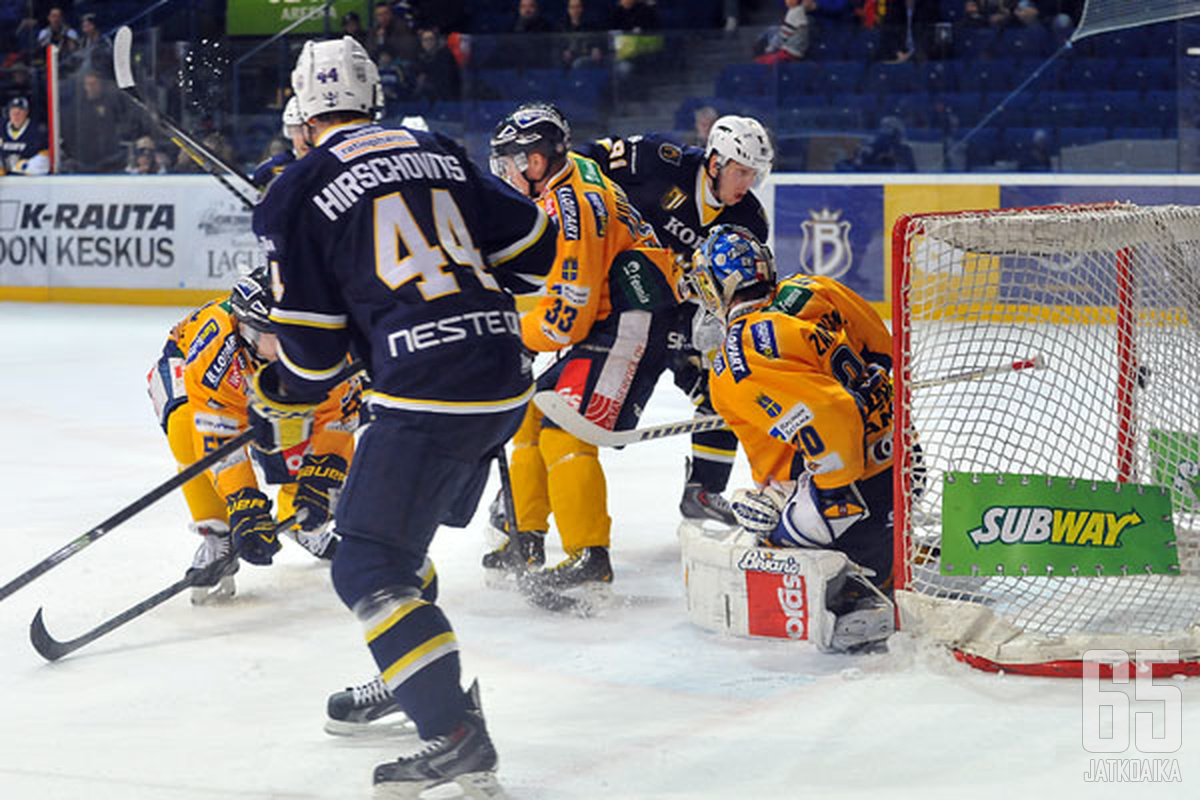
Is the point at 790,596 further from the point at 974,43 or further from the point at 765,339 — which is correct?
the point at 974,43

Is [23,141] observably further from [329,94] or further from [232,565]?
[329,94]

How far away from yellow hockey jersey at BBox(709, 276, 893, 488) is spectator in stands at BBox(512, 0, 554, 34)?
8.06 m

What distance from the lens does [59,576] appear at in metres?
4.25

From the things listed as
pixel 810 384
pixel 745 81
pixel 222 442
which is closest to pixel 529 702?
pixel 810 384

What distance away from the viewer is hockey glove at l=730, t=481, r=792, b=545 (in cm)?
362

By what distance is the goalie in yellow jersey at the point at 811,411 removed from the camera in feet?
11.3

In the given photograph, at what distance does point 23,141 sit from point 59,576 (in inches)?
309

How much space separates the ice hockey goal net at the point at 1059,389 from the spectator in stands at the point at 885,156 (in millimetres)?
5291

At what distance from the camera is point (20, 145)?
11.4 m

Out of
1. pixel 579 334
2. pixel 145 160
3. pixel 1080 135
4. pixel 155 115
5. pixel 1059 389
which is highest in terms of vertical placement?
pixel 155 115

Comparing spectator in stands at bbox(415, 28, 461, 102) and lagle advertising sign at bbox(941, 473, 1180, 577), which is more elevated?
spectator in stands at bbox(415, 28, 461, 102)

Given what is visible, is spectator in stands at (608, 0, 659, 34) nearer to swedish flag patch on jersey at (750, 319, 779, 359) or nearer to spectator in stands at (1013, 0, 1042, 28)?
spectator in stands at (1013, 0, 1042, 28)

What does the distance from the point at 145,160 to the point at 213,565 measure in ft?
24.6

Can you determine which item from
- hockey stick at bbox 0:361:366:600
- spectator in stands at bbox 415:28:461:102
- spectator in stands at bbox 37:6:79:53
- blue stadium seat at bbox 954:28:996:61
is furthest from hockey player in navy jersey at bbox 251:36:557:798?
spectator in stands at bbox 37:6:79:53
